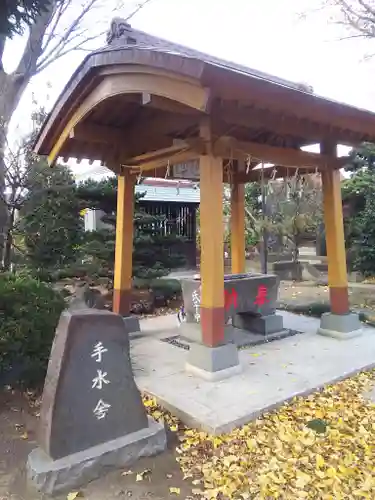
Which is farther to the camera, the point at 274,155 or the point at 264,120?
the point at 274,155

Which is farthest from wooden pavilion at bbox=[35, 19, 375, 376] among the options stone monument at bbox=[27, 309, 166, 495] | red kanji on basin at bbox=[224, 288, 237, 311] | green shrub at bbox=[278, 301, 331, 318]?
stone monument at bbox=[27, 309, 166, 495]

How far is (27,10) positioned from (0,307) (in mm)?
3237

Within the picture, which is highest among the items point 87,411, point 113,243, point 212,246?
point 113,243

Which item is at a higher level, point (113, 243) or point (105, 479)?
point (113, 243)

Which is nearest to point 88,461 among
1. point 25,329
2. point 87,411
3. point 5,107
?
point 87,411

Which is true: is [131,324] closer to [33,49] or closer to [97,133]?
[97,133]

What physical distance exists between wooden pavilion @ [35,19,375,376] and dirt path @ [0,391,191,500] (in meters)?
1.73

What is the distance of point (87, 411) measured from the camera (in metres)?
2.90

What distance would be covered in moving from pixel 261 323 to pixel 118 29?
481 cm

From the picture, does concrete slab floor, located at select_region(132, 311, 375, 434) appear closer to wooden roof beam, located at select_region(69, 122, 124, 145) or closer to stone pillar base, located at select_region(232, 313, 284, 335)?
stone pillar base, located at select_region(232, 313, 284, 335)

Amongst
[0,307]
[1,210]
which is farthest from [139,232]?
[0,307]

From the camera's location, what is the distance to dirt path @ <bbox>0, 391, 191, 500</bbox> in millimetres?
2676

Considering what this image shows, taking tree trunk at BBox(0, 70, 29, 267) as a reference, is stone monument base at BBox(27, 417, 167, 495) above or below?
below

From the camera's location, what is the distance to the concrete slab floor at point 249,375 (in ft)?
12.1
